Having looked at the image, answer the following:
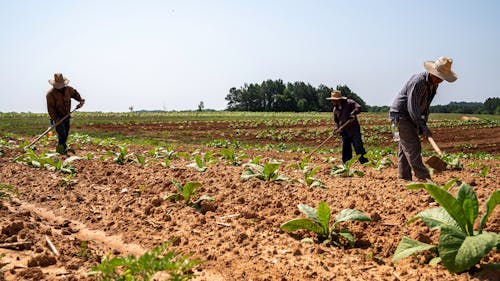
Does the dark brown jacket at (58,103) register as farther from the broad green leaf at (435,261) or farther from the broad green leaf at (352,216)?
the broad green leaf at (435,261)

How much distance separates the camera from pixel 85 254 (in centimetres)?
300

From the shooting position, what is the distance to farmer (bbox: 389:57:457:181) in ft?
17.0

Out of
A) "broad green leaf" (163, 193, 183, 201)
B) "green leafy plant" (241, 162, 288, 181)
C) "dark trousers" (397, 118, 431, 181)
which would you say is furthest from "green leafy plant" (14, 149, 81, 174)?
"dark trousers" (397, 118, 431, 181)

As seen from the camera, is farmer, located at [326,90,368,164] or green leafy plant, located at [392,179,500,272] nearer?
green leafy plant, located at [392,179,500,272]

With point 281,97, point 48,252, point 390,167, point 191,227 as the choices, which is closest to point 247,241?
point 191,227

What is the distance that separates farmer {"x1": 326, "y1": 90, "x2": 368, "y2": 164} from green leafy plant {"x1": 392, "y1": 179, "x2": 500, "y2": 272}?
5.69 meters

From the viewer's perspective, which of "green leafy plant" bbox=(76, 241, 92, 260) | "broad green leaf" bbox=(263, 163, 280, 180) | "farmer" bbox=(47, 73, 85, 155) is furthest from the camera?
"farmer" bbox=(47, 73, 85, 155)

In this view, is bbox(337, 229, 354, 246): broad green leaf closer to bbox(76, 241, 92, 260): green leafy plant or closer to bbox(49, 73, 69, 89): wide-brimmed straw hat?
bbox(76, 241, 92, 260): green leafy plant

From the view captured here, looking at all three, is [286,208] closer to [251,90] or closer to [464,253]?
[464,253]

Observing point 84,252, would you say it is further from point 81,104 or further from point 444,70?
point 81,104

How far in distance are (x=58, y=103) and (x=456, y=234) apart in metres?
9.04

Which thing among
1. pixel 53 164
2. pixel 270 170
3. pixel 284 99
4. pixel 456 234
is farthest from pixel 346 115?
pixel 284 99

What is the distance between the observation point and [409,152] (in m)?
5.71

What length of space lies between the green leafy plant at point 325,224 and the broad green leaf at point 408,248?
1.37 ft
